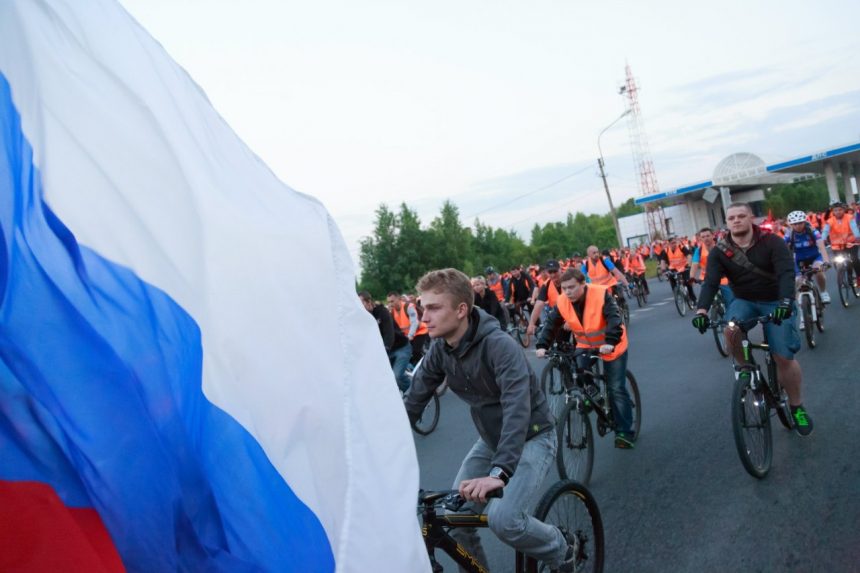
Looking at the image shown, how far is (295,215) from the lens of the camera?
2061 millimetres

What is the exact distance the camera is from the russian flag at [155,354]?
1.49 meters

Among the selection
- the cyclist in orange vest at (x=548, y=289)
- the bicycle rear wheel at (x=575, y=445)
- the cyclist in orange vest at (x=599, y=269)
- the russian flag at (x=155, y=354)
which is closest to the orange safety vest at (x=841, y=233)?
the cyclist in orange vest at (x=599, y=269)

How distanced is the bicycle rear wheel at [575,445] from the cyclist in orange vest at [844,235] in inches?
370

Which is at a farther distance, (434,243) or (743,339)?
(434,243)

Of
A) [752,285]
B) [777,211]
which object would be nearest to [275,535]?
[752,285]

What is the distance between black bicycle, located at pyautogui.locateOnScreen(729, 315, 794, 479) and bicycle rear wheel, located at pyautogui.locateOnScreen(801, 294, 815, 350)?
453cm

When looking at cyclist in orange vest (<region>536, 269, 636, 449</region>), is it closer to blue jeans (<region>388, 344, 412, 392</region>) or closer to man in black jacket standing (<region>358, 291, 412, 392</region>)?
man in black jacket standing (<region>358, 291, 412, 392</region>)

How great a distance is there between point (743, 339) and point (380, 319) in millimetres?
5632

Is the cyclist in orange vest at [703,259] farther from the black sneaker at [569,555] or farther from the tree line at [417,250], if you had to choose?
the tree line at [417,250]

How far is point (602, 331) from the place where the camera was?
6.51 m

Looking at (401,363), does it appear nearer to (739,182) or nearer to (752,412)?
(752,412)

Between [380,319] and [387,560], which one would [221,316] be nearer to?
[387,560]

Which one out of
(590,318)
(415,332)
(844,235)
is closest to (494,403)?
(590,318)

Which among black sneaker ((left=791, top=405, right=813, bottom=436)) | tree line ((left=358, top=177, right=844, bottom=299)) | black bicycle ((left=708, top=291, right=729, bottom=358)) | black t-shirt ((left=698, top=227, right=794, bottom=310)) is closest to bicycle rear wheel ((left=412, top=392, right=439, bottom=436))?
black t-shirt ((left=698, top=227, right=794, bottom=310))
